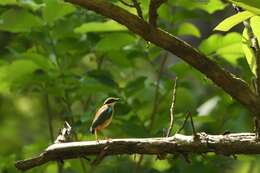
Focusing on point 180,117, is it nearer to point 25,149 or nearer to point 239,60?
point 239,60

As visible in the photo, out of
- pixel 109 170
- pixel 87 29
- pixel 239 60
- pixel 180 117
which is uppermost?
pixel 87 29

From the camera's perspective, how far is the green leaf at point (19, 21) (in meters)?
2.97

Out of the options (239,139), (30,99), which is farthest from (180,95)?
(30,99)

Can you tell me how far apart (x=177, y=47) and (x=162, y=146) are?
0.36 meters

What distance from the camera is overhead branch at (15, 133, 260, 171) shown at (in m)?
1.85

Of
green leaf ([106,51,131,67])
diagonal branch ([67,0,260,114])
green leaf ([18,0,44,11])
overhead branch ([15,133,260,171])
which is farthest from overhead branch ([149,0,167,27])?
green leaf ([106,51,131,67])

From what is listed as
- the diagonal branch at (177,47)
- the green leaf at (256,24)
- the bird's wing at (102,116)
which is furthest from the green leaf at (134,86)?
the green leaf at (256,24)

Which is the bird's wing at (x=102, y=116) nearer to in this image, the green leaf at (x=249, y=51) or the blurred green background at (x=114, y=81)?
the green leaf at (x=249, y=51)

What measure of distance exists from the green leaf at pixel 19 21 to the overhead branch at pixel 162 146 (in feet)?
3.85

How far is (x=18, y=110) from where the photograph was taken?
5461mm

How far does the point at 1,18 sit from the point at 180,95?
3.14 ft

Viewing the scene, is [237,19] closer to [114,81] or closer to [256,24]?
[256,24]

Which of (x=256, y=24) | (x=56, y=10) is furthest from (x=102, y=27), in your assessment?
(x=256, y=24)

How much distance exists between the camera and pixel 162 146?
190cm
